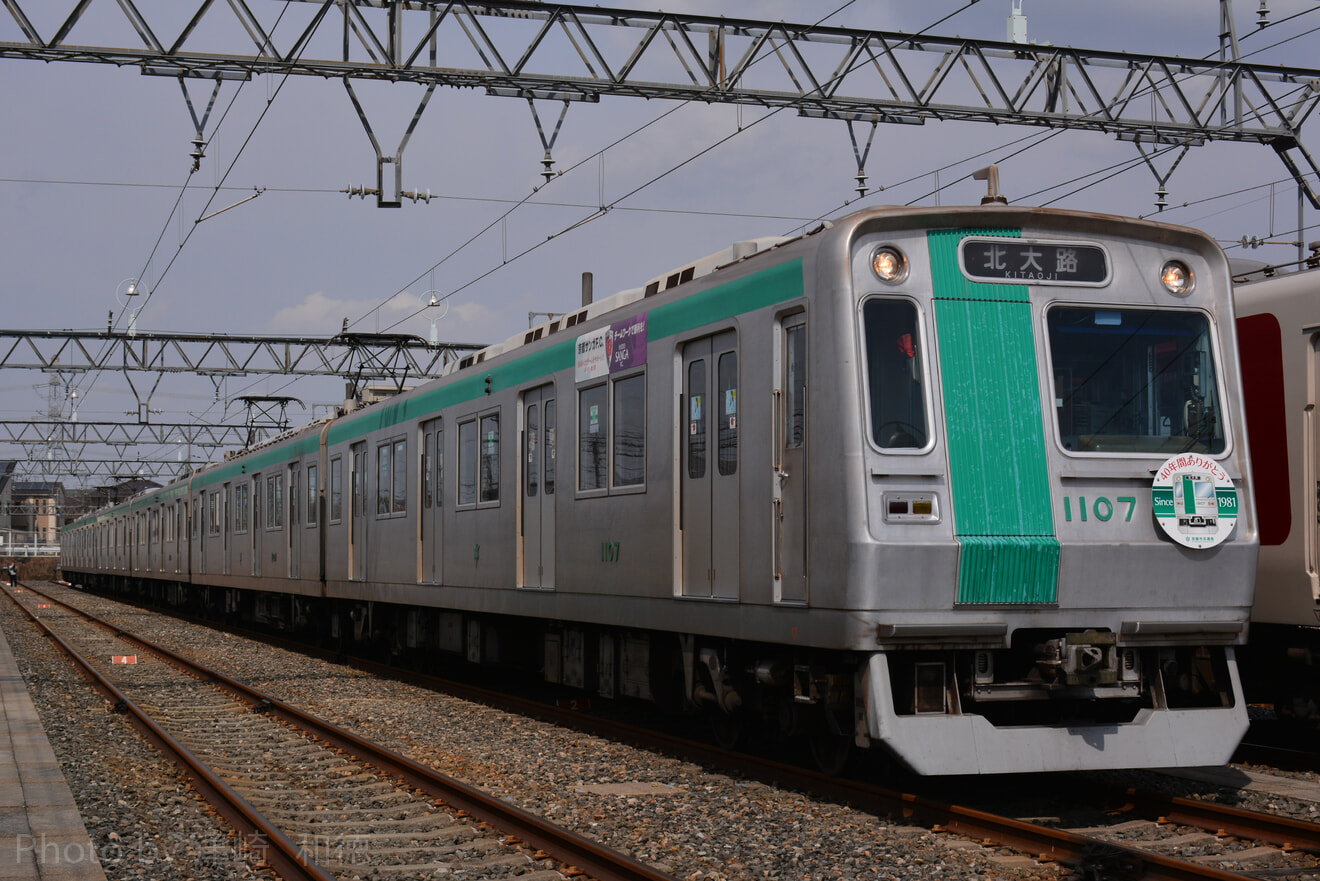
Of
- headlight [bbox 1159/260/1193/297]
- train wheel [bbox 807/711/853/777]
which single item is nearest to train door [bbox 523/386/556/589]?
train wheel [bbox 807/711/853/777]

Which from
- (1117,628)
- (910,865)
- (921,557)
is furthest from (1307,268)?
(910,865)

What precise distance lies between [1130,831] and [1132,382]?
237 cm

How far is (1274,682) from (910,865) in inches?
183

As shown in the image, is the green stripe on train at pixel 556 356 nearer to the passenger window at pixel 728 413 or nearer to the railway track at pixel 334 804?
the passenger window at pixel 728 413

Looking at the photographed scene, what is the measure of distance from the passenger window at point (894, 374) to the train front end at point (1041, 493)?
1 centimetres

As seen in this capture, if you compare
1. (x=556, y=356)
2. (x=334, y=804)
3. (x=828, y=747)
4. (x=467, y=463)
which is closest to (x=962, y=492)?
(x=828, y=747)

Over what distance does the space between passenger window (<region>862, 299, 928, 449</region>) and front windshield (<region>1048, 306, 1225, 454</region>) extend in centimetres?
80

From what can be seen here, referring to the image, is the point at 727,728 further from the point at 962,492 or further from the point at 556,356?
the point at 556,356

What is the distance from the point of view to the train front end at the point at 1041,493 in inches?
294

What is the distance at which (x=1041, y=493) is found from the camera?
7.73 metres

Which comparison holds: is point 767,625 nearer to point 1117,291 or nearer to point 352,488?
point 1117,291

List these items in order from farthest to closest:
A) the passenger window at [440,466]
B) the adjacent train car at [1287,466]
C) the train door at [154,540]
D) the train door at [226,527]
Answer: the train door at [154,540] → the train door at [226,527] → the passenger window at [440,466] → the adjacent train car at [1287,466]

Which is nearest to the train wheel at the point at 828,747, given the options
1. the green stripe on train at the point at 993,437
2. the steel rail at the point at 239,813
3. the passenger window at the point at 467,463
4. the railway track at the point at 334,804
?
the green stripe on train at the point at 993,437

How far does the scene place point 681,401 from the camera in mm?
9617
